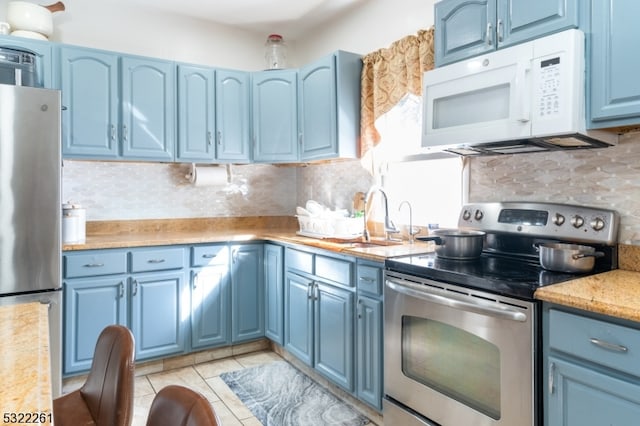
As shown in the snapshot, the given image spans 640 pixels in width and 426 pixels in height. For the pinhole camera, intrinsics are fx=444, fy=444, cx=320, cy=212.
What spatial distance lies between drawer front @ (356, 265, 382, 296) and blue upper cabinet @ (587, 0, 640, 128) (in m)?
1.13

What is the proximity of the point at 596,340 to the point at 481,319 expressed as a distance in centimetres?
41

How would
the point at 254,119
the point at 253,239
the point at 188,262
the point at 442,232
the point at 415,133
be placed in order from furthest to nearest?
the point at 254,119, the point at 253,239, the point at 188,262, the point at 415,133, the point at 442,232

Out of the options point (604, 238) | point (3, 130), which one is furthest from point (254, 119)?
point (604, 238)

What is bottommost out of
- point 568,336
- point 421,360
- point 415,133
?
point 421,360

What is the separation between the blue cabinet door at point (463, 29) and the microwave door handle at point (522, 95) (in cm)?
24

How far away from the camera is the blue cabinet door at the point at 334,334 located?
244 cm

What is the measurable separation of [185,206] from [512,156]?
99.8 inches

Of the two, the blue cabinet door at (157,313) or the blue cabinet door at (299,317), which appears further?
the blue cabinet door at (157,313)

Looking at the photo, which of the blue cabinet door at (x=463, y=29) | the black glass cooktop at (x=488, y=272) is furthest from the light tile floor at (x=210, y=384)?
the blue cabinet door at (x=463, y=29)

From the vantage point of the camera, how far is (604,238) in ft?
5.86

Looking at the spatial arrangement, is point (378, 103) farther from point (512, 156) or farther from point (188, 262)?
point (188, 262)

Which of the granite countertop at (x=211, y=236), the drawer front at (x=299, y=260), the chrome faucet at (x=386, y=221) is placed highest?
the chrome faucet at (x=386, y=221)

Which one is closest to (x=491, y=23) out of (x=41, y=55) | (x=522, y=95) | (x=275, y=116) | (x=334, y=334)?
(x=522, y=95)

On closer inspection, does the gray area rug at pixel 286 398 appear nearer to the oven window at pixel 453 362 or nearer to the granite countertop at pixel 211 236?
the oven window at pixel 453 362
